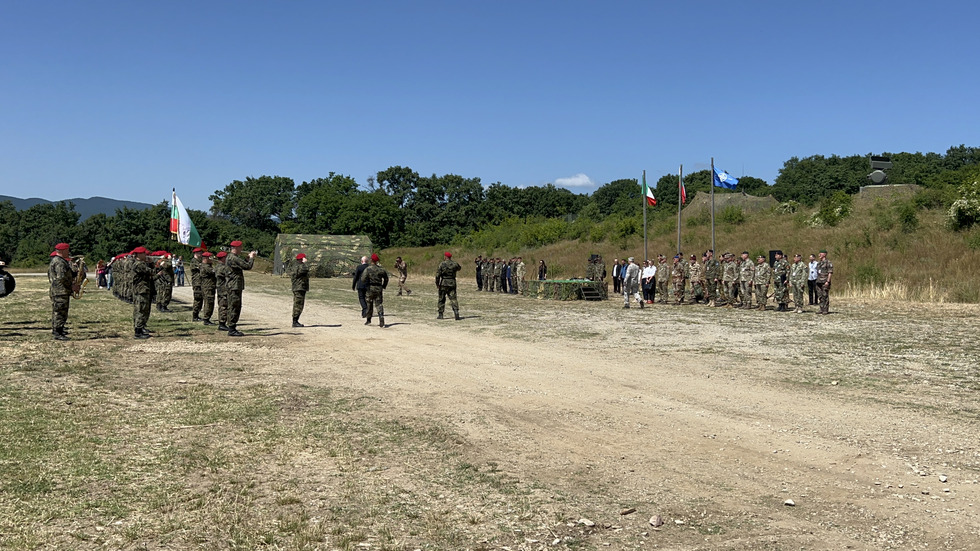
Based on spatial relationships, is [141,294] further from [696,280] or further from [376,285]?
[696,280]

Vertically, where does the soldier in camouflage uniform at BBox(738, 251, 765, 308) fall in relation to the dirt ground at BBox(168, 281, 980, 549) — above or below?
above

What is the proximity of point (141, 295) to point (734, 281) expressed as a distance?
58.0 feet

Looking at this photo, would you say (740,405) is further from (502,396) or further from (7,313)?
(7,313)

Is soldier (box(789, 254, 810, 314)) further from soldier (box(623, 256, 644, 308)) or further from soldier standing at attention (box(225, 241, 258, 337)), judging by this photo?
soldier standing at attention (box(225, 241, 258, 337))

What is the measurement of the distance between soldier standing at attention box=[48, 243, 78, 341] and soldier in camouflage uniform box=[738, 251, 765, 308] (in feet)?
61.2

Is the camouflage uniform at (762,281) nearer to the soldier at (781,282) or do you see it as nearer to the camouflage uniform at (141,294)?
the soldier at (781,282)

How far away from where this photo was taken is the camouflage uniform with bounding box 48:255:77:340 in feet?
49.0

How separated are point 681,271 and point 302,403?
66.8ft

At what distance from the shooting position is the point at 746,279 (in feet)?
79.6

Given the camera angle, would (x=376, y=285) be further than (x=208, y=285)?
No

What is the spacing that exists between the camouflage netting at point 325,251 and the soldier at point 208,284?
118ft

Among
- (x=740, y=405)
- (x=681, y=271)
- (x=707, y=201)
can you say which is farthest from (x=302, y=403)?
(x=707, y=201)

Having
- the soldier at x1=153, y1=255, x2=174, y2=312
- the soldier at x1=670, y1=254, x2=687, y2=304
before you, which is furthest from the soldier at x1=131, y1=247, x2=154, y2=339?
the soldier at x1=670, y1=254, x2=687, y2=304

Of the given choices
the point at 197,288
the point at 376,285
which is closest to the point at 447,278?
the point at 376,285
